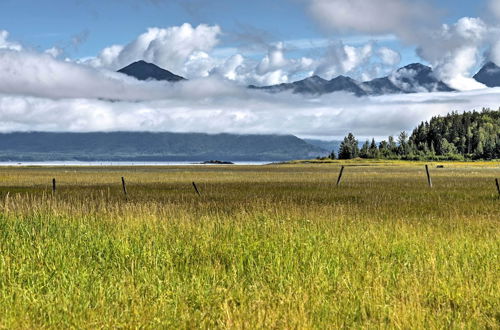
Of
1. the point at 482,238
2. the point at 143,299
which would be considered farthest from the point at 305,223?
the point at 143,299

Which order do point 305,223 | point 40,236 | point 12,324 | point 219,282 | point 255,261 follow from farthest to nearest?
point 305,223 < point 40,236 < point 255,261 < point 219,282 < point 12,324

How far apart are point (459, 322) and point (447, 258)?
4.70 metres

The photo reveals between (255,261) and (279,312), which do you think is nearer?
(279,312)

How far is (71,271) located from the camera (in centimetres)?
1233

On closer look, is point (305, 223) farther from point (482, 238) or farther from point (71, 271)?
Answer: point (71, 271)

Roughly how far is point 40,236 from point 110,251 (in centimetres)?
290

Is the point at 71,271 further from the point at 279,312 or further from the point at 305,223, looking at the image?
the point at 305,223

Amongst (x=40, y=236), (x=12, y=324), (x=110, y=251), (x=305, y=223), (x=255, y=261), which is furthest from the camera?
(x=305, y=223)

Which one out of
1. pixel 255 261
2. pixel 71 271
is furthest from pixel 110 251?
pixel 255 261

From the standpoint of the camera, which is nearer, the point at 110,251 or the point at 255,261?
the point at 255,261

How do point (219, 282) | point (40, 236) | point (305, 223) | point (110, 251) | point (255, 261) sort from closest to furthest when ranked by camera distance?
point (219, 282)
point (255, 261)
point (110, 251)
point (40, 236)
point (305, 223)

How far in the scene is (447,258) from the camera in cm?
1405

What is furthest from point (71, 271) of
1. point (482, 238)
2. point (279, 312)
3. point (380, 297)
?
point (482, 238)

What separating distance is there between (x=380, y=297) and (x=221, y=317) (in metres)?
2.91
